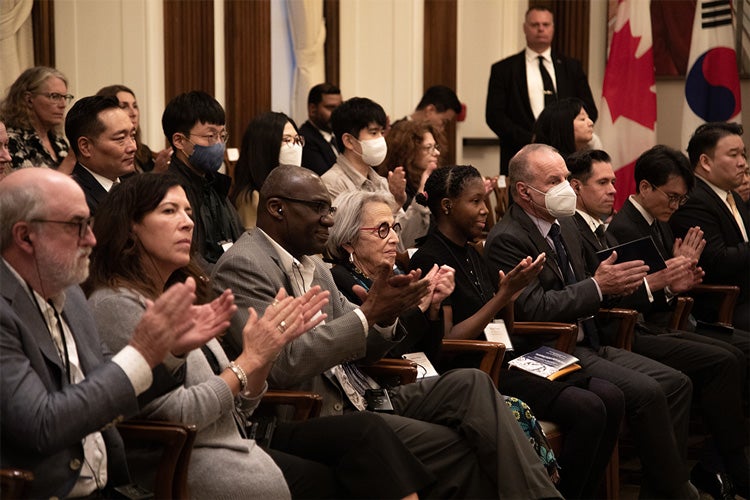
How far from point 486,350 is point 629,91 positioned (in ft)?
15.7

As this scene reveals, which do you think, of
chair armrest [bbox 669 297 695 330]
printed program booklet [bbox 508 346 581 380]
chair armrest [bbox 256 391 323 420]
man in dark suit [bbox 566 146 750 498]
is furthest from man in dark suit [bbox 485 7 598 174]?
chair armrest [bbox 256 391 323 420]

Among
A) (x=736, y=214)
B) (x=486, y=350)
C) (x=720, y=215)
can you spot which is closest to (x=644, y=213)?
(x=720, y=215)

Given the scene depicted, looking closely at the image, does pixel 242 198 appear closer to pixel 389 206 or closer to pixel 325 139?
pixel 389 206

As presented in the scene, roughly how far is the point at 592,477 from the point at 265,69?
4376 mm

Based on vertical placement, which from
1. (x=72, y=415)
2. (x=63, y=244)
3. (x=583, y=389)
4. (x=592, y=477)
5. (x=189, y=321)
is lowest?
(x=592, y=477)

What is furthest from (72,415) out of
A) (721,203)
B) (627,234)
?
(721,203)

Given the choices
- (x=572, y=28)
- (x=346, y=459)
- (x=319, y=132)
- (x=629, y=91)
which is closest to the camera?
(x=346, y=459)

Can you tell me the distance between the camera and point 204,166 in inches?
197

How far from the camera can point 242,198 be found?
5.28 meters

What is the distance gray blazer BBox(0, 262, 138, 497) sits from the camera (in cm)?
233

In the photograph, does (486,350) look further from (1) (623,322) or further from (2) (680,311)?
(2) (680,311)

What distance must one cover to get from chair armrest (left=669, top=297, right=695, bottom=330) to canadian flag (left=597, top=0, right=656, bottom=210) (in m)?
2.93

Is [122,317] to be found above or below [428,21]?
below

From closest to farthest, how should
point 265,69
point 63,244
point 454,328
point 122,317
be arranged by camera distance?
point 63,244
point 122,317
point 454,328
point 265,69
